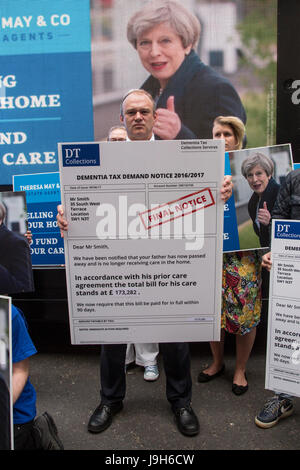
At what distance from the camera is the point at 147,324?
230cm

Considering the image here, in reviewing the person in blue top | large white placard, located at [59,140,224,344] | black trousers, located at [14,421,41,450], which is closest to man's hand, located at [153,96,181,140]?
large white placard, located at [59,140,224,344]

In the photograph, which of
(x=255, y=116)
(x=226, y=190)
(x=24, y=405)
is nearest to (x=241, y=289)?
(x=226, y=190)

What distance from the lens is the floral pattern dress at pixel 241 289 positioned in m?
2.78

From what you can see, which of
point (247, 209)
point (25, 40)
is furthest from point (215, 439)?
point (25, 40)

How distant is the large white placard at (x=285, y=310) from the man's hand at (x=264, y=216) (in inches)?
15.2

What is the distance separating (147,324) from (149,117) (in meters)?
1.28

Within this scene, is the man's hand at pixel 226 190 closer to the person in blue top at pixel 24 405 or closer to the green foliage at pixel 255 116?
the green foliage at pixel 255 116

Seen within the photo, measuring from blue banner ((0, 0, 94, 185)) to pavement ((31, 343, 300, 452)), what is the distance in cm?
150

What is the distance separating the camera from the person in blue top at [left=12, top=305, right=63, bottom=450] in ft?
6.13

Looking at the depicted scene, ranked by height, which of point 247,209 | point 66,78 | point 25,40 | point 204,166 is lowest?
point 247,209

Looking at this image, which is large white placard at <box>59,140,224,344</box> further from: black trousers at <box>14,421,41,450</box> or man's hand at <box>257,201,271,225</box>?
man's hand at <box>257,201,271,225</box>

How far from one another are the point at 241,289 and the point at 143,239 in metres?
0.89

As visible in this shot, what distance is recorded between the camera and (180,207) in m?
2.15
